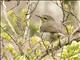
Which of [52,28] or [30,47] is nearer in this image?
[30,47]

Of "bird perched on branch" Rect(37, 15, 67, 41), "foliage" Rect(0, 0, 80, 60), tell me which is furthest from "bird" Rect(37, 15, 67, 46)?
"foliage" Rect(0, 0, 80, 60)

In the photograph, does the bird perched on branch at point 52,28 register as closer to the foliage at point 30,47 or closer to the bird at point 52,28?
the bird at point 52,28

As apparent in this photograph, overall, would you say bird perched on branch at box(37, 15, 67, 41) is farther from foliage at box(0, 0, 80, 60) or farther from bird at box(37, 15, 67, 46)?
foliage at box(0, 0, 80, 60)

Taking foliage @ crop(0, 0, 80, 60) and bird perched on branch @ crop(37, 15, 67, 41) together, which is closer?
foliage @ crop(0, 0, 80, 60)

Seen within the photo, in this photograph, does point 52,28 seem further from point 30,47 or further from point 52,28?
point 30,47

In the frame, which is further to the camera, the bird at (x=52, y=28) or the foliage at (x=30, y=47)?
the bird at (x=52, y=28)

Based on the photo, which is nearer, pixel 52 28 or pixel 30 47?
pixel 30 47

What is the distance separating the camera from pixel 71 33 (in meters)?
2.10

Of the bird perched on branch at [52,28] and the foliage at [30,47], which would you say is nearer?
the foliage at [30,47]

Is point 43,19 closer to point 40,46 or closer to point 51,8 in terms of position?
point 40,46

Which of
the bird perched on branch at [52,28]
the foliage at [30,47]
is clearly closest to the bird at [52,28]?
the bird perched on branch at [52,28]

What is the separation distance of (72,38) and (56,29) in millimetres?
575

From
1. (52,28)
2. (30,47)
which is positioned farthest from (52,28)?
(30,47)

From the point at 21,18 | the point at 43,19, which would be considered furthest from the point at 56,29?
the point at 21,18
